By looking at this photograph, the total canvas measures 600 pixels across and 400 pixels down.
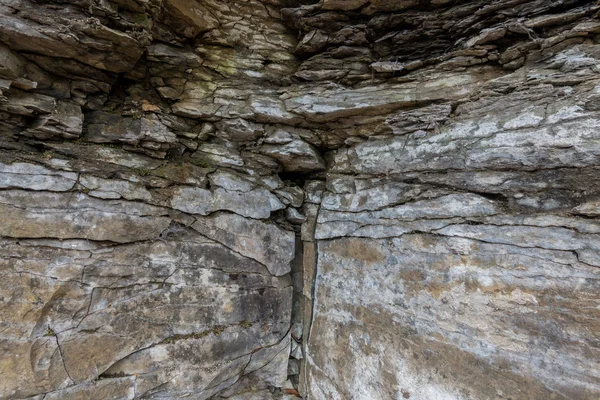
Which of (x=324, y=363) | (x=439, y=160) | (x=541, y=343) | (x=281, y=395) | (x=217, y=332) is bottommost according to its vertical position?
(x=281, y=395)

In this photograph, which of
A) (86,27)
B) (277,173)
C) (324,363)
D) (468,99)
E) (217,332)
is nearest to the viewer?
(86,27)

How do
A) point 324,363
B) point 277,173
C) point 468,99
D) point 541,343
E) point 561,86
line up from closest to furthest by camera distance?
point 541,343 → point 561,86 → point 468,99 → point 324,363 → point 277,173

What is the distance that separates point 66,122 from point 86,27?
5.41 feet

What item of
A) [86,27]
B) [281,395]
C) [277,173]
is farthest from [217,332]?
[86,27]

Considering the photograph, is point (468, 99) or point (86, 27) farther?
point (468, 99)

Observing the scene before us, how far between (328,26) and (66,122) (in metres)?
5.36

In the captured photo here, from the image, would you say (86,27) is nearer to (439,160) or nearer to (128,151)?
(128,151)

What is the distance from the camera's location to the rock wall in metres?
4.06

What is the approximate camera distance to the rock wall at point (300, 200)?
4059 millimetres

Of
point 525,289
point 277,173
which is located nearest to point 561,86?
point 525,289

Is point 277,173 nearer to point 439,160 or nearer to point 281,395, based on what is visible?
point 439,160

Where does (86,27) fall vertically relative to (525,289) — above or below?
above

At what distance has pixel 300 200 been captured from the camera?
6.89 m

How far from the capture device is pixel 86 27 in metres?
4.55
